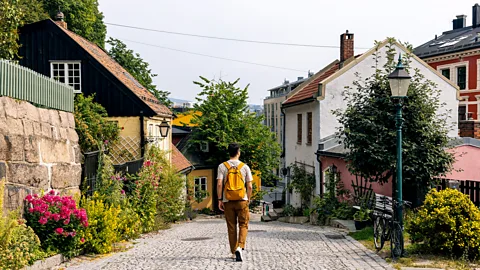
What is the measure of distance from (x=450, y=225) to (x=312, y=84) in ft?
67.5

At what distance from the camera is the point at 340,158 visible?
22.5 meters

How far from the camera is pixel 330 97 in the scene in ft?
86.1

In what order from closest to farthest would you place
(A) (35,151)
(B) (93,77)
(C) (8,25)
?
(A) (35,151) < (C) (8,25) < (B) (93,77)

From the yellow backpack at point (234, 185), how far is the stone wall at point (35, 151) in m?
3.40

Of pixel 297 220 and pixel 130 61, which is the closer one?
pixel 297 220

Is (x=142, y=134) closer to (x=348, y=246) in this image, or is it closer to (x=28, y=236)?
(x=348, y=246)

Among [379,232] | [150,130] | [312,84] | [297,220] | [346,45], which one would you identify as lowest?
[297,220]

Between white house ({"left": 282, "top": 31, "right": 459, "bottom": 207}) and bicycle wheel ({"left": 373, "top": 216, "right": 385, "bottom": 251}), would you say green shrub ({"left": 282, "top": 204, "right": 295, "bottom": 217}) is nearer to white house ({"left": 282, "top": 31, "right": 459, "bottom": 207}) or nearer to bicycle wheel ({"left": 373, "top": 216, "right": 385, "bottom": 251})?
white house ({"left": 282, "top": 31, "right": 459, "bottom": 207})

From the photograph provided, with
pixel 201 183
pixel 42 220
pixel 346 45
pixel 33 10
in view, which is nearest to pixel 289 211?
pixel 346 45

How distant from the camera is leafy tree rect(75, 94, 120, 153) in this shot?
Answer: 54.5 feet

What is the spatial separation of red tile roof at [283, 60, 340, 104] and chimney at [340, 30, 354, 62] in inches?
28.0

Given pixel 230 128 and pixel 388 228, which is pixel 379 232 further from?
pixel 230 128

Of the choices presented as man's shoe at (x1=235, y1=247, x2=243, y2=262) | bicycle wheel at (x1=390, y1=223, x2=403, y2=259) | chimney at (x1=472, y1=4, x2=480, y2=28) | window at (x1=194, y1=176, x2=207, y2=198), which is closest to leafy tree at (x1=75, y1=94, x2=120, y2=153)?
man's shoe at (x1=235, y1=247, x2=243, y2=262)

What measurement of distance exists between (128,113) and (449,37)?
38485 millimetres
